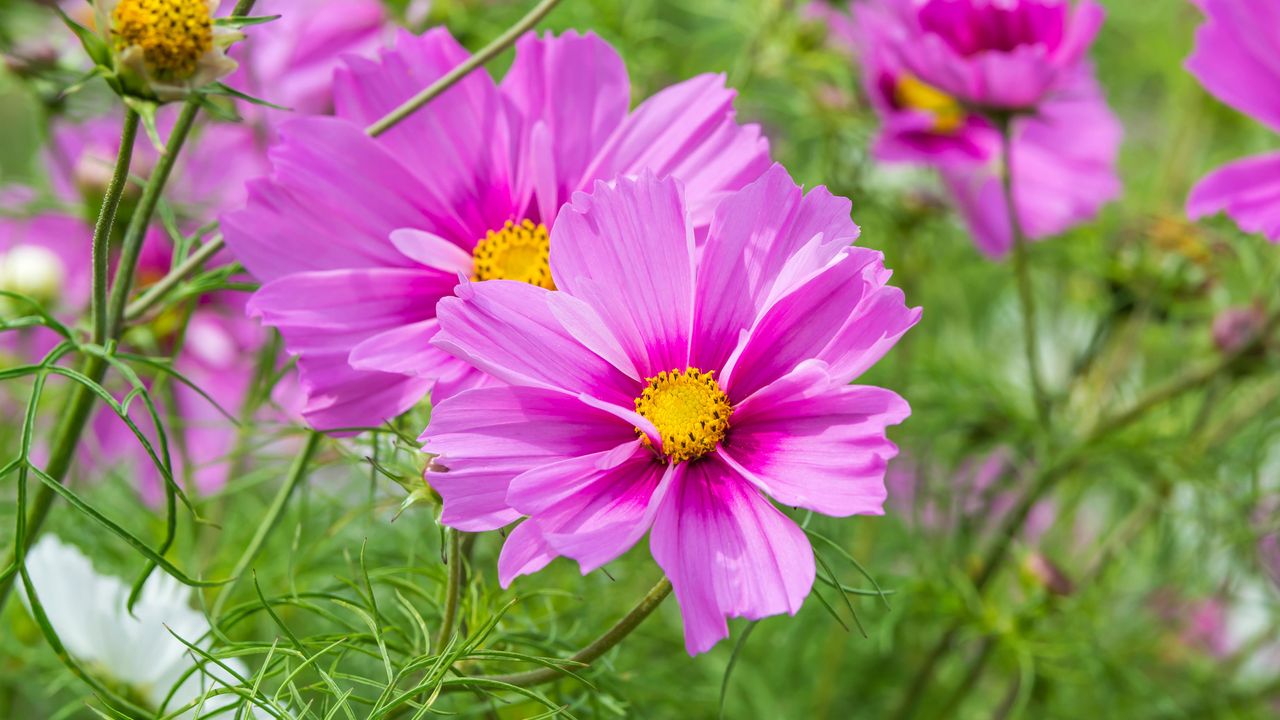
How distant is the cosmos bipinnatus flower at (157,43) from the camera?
0.35 metres

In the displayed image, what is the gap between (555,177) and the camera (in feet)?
1.50

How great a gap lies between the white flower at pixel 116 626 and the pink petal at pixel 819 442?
25 cm

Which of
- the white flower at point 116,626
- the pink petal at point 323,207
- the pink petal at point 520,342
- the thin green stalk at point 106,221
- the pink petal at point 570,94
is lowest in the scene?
the white flower at point 116,626

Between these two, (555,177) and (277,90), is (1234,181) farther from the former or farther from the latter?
(277,90)

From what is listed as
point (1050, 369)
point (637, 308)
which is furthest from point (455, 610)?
point (1050, 369)

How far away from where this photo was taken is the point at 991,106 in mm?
634

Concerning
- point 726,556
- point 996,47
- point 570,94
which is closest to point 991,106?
point 996,47

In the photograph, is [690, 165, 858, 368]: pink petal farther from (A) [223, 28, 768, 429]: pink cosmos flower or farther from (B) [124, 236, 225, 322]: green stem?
(B) [124, 236, 225, 322]: green stem

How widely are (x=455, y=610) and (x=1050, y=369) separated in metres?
0.89

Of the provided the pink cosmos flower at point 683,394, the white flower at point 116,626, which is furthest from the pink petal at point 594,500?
the white flower at point 116,626

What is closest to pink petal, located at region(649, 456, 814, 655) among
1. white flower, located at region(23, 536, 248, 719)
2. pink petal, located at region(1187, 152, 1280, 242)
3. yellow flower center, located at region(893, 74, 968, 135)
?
white flower, located at region(23, 536, 248, 719)

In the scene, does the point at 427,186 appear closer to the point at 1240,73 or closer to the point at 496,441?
the point at 496,441

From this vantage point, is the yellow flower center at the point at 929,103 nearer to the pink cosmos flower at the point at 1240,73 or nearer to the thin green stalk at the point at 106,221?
the pink cosmos flower at the point at 1240,73

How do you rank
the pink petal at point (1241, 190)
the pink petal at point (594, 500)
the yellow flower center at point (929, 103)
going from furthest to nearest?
1. the yellow flower center at point (929, 103)
2. the pink petal at point (1241, 190)
3. the pink petal at point (594, 500)
